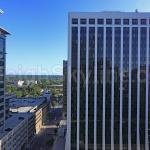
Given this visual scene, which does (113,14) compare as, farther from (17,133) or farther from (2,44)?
(17,133)

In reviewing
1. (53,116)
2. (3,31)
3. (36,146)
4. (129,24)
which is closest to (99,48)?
(129,24)

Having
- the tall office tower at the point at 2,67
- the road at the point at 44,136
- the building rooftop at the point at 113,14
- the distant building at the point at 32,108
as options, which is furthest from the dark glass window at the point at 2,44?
the distant building at the point at 32,108

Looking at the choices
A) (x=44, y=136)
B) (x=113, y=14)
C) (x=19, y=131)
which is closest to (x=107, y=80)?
(x=113, y=14)

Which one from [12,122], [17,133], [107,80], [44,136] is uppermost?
[107,80]

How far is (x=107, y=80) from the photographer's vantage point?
64750 mm

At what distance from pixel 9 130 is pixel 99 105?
2086cm

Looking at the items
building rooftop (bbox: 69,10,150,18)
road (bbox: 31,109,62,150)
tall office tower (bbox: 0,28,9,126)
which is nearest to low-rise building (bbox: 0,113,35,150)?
road (bbox: 31,109,62,150)

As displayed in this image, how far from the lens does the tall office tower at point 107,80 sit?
64.1 m

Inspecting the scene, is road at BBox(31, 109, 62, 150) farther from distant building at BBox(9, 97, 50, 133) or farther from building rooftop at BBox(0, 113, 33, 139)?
building rooftop at BBox(0, 113, 33, 139)

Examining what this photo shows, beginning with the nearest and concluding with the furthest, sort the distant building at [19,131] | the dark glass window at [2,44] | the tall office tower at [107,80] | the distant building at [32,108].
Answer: the tall office tower at [107,80]
the distant building at [19,131]
the dark glass window at [2,44]
the distant building at [32,108]

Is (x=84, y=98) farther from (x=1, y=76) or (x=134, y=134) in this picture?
A: (x=1, y=76)

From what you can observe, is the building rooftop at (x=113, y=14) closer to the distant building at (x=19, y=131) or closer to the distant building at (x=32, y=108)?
the distant building at (x=19, y=131)

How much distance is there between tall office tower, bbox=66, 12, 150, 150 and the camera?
64062 millimetres

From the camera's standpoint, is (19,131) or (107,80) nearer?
(107,80)
